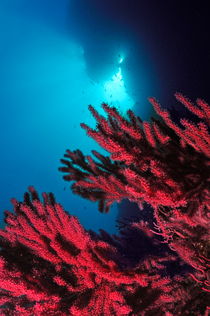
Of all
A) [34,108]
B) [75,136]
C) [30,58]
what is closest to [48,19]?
[30,58]

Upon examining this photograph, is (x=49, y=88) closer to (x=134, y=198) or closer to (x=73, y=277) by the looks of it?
(x=134, y=198)

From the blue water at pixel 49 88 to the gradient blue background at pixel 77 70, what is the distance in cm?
32

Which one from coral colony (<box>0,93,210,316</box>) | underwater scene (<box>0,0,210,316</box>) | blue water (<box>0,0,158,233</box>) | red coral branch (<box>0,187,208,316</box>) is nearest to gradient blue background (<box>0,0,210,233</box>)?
underwater scene (<box>0,0,210,316</box>)

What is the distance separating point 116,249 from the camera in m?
2.39

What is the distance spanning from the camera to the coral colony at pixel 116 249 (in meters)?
1.94

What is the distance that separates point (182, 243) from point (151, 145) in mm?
1213

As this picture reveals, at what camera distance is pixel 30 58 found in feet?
322

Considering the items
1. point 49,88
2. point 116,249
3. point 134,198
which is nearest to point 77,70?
point 49,88

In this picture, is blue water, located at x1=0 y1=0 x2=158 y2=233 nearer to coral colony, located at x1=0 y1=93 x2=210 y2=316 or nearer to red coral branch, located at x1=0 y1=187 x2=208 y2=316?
coral colony, located at x1=0 y1=93 x2=210 y2=316

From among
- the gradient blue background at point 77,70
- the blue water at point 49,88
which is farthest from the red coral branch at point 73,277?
the blue water at point 49,88

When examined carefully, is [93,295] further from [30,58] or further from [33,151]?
[33,151]

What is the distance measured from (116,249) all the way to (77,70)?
10197cm

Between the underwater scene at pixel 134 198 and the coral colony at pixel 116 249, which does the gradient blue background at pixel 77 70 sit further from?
the coral colony at pixel 116 249

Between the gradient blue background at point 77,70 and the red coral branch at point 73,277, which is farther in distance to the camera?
the gradient blue background at point 77,70
